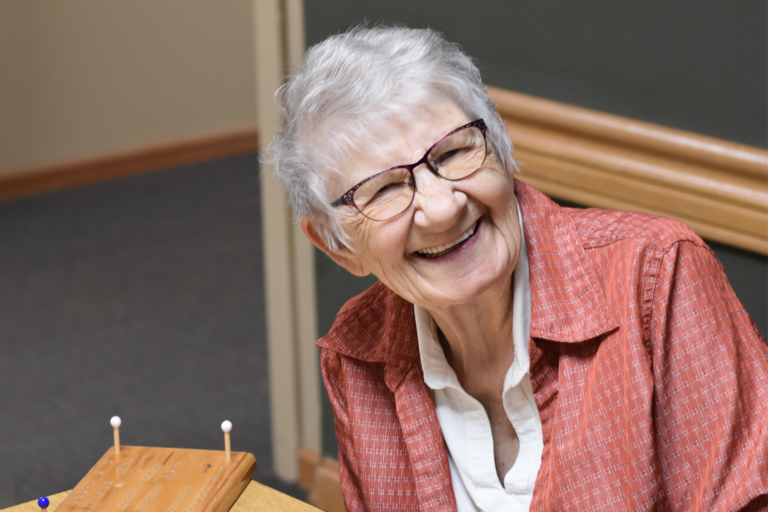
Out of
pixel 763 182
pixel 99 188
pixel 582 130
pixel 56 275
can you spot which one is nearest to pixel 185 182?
pixel 99 188

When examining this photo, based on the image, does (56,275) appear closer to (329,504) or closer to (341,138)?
(329,504)

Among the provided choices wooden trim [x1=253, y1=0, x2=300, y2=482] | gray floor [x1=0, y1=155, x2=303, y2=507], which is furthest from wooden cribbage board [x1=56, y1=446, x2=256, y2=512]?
gray floor [x1=0, y1=155, x2=303, y2=507]

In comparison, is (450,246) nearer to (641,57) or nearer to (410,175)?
(410,175)

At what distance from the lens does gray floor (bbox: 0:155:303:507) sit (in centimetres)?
296

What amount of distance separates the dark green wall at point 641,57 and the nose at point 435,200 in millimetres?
752

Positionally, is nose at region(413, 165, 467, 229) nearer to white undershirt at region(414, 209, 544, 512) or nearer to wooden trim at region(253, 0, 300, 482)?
white undershirt at region(414, 209, 544, 512)

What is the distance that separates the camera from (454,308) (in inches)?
50.4

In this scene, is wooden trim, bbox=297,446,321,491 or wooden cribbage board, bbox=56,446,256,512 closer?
wooden cribbage board, bbox=56,446,256,512

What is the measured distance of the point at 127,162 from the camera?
16.1 ft

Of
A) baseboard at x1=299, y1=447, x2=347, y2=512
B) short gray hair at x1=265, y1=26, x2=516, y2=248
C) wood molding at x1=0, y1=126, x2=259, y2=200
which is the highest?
short gray hair at x1=265, y1=26, x2=516, y2=248

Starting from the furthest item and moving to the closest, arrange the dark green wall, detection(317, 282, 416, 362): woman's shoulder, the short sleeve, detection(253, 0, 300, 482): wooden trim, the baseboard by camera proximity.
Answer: the baseboard → detection(253, 0, 300, 482): wooden trim → the dark green wall → detection(317, 282, 416, 362): woman's shoulder → the short sleeve

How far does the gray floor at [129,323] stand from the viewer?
2963 millimetres

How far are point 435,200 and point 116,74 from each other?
4098 millimetres

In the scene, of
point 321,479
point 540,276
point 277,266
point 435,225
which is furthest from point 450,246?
point 321,479
